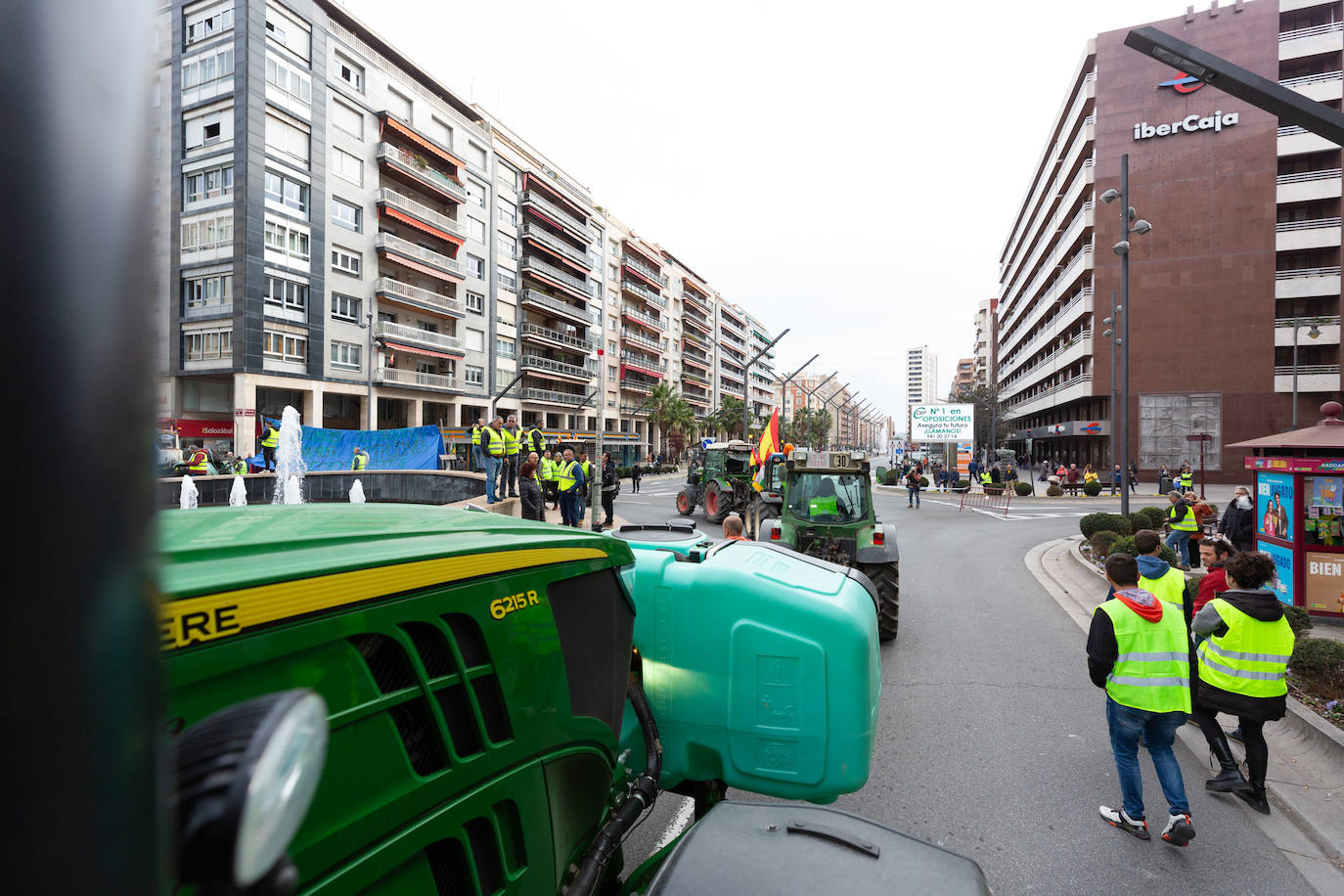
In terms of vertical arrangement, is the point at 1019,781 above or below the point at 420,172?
below

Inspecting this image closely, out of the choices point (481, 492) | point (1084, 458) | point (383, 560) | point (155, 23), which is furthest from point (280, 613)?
point (1084, 458)

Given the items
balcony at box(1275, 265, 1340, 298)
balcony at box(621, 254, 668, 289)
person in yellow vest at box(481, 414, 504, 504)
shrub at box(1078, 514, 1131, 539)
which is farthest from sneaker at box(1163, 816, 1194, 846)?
balcony at box(621, 254, 668, 289)

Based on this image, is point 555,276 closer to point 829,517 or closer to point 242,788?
point 829,517

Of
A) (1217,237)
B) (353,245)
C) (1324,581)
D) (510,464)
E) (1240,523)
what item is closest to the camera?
(1324,581)

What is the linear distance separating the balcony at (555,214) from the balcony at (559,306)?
573cm

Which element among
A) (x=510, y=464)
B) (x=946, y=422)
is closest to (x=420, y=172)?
(x=510, y=464)

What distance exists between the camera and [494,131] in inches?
1898

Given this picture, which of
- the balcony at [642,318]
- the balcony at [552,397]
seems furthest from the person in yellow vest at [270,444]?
the balcony at [642,318]

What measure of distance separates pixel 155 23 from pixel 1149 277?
171ft

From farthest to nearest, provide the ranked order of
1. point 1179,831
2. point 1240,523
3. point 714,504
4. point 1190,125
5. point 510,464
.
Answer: point 1190,125, point 714,504, point 510,464, point 1240,523, point 1179,831

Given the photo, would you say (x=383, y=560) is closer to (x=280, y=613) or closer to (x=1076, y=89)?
(x=280, y=613)

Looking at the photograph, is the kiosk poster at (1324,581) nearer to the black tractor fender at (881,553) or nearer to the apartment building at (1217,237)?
the black tractor fender at (881,553)

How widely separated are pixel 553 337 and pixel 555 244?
7394 mm

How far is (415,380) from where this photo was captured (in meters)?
39.1
